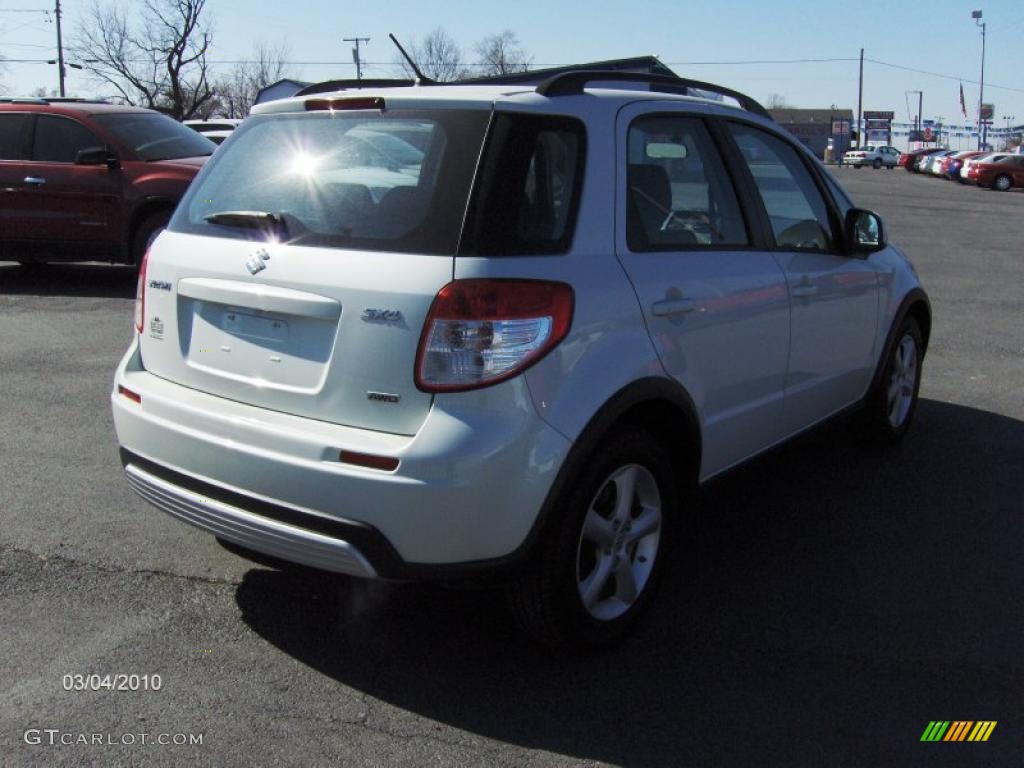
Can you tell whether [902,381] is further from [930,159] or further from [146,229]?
[930,159]

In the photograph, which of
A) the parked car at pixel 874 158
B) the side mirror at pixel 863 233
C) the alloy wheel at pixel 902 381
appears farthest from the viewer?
the parked car at pixel 874 158

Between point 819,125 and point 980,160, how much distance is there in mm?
97154

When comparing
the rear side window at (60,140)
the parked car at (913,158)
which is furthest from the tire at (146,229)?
the parked car at (913,158)

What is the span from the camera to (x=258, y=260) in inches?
129

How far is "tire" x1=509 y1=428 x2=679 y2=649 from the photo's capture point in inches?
126

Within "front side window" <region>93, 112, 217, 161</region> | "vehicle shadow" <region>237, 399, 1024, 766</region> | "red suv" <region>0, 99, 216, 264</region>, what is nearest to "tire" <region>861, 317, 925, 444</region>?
"vehicle shadow" <region>237, 399, 1024, 766</region>

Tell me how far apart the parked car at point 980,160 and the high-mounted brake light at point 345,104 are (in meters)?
45.9

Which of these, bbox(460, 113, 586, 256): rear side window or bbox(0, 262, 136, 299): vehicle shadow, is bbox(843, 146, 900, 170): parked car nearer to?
bbox(0, 262, 136, 299): vehicle shadow

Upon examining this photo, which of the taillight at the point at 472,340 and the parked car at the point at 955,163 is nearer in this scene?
the taillight at the point at 472,340

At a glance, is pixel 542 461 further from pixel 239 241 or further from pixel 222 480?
pixel 239 241

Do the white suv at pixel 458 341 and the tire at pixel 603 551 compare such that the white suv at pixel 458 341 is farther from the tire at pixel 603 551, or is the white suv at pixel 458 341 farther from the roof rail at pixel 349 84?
the roof rail at pixel 349 84

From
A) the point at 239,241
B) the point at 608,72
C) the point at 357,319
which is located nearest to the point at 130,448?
the point at 239,241

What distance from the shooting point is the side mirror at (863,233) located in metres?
4.86

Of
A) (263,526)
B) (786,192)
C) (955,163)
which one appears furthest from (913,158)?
(263,526)
